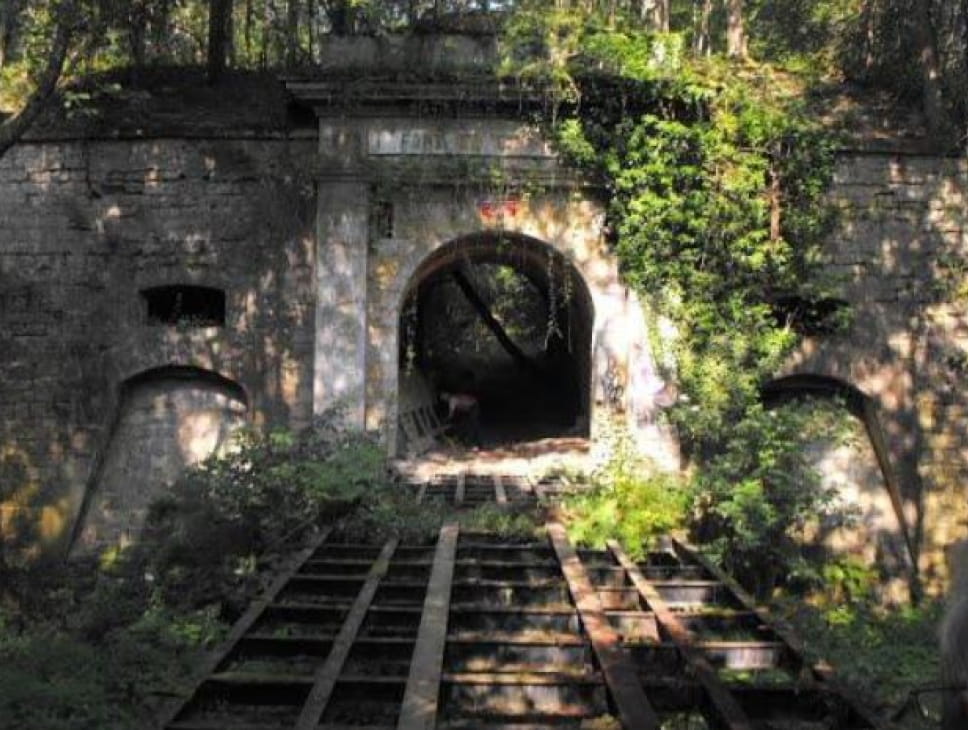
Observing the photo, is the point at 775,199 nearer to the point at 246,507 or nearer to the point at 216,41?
the point at 246,507

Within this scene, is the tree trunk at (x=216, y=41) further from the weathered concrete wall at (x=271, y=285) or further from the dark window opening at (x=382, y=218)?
the dark window opening at (x=382, y=218)

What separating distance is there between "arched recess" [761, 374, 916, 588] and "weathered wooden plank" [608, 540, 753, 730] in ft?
18.8

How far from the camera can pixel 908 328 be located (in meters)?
Result: 12.5

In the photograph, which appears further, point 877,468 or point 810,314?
point 877,468

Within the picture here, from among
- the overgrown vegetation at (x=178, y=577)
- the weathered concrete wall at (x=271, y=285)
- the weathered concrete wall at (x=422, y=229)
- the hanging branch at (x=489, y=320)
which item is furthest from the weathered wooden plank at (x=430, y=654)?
the hanging branch at (x=489, y=320)

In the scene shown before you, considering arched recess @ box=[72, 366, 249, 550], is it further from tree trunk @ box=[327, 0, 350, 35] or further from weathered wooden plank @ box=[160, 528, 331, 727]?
tree trunk @ box=[327, 0, 350, 35]

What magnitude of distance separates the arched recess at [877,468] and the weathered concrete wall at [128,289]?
20.4 ft

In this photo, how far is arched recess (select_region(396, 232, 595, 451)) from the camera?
13.0 meters

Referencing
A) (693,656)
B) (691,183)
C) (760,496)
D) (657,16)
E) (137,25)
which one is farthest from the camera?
(657,16)

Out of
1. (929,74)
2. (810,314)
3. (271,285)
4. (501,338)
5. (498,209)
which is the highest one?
(929,74)

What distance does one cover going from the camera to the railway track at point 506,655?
4988 millimetres

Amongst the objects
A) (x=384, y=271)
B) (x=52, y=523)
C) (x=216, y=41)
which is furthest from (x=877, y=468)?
(x=216, y=41)

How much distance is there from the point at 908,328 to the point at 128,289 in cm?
994

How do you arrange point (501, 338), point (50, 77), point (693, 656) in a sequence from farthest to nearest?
point (501, 338), point (50, 77), point (693, 656)
